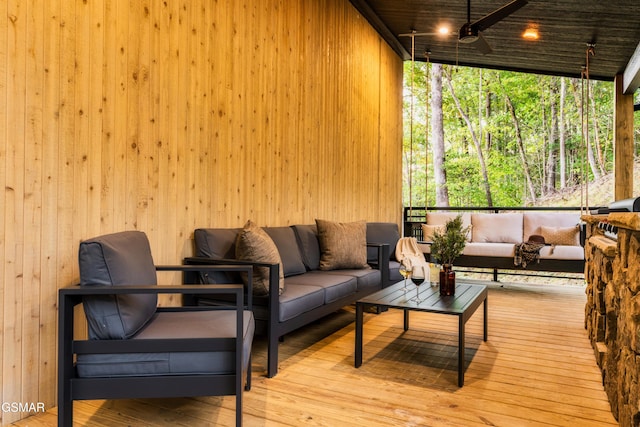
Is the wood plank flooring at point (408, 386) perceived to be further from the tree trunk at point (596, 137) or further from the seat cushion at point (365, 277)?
the tree trunk at point (596, 137)

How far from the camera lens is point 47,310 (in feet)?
6.96

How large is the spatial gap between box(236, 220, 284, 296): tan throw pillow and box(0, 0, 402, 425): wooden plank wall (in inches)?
17.2

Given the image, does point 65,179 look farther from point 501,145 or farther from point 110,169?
point 501,145

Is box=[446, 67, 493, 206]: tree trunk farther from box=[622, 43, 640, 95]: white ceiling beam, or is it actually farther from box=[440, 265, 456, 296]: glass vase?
box=[440, 265, 456, 296]: glass vase

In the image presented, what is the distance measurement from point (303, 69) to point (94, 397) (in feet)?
11.2

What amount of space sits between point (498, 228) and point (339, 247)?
3198 millimetres

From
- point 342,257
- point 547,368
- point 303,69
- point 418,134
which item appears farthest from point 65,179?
point 418,134

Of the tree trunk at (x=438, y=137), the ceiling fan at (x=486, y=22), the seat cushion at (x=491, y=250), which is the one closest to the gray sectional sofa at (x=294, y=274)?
the seat cushion at (x=491, y=250)

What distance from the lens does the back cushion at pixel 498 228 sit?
6.08 metres

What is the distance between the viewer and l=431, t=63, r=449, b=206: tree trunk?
458 inches

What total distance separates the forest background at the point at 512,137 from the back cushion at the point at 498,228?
17.1ft

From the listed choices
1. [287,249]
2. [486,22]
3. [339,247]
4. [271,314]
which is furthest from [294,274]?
[486,22]

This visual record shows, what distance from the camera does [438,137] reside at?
11805 mm

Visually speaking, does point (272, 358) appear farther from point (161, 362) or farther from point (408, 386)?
point (161, 362)
